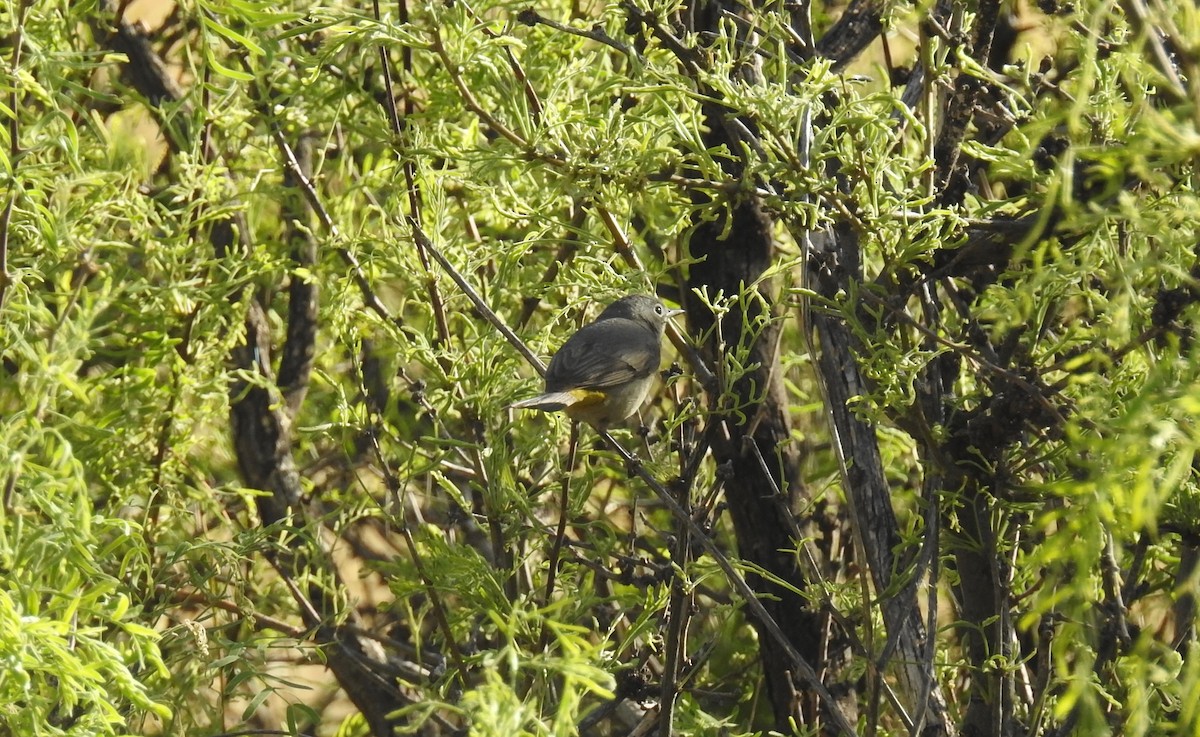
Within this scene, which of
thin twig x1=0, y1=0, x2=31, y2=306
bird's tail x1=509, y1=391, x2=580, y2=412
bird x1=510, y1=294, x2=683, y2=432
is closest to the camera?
thin twig x1=0, y1=0, x2=31, y2=306

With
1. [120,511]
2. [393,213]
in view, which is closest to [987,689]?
[393,213]

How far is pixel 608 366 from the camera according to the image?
3.59 meters

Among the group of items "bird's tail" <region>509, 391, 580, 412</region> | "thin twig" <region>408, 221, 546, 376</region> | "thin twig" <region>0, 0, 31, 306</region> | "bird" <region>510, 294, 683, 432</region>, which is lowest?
"bird" <region>510, 294, 683, 432</region>

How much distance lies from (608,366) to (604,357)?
0.04m

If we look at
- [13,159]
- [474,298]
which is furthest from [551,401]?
[13,159]

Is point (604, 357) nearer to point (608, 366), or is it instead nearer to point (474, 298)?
point (608, 366)

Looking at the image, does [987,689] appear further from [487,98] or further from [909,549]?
[487,98]

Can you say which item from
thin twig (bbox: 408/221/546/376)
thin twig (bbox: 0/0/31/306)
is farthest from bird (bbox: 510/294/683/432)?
thin twig (bbox: 0/0/31/306)

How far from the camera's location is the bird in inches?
126

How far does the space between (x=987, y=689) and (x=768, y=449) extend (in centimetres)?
90

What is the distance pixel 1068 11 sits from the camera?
2201 mm

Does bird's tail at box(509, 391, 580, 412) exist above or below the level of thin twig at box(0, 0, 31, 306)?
below

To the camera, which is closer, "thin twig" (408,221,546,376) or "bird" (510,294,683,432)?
"thin twig" (408,221,546,376)

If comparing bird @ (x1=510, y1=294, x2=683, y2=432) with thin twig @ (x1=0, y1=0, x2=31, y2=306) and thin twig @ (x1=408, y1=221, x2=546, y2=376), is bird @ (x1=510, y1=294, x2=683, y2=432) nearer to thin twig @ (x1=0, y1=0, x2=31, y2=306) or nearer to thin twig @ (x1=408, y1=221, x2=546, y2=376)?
thin twig @ (x1=408, y1=221, x2=546, y2=376)
